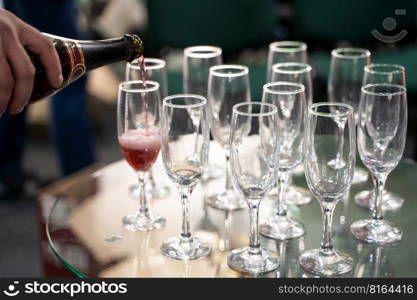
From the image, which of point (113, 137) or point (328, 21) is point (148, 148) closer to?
point (328, 21)

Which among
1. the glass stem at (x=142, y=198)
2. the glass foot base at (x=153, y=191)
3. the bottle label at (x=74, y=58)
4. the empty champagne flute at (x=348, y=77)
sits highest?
the bottle label at (x=74, y=58)

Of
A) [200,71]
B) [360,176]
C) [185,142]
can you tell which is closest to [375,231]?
[360,176]

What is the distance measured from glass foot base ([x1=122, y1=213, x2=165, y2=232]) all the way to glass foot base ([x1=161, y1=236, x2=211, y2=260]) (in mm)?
73

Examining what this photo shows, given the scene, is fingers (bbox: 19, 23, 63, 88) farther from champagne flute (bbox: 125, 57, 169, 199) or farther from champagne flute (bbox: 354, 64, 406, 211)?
champagne flute (bbox: 354, 64, 406, 211)

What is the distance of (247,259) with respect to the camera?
4.00ft

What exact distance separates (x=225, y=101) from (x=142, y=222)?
0.29m

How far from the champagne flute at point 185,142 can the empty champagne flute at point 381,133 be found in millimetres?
285

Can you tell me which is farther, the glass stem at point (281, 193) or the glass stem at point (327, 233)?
the glass stem at point (281, 193)

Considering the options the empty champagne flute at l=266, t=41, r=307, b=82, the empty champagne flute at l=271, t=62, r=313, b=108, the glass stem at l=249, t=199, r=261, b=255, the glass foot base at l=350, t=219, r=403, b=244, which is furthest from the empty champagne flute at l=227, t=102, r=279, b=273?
the empty champagne flute at l=266, t=41, r=307, b=82

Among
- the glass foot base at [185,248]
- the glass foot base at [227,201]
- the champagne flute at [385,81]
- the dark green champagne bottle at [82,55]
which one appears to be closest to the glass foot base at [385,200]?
the champagne flute at [385,81]

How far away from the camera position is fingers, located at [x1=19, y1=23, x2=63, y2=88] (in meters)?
1.25

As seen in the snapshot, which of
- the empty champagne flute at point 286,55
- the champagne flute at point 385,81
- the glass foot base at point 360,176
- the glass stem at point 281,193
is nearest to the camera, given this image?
the glass stem at point 281,193

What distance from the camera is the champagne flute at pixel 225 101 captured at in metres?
1.45

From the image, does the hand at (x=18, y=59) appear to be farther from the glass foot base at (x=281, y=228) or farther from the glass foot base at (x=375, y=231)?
the glass foot base at (x=375, y=231)
